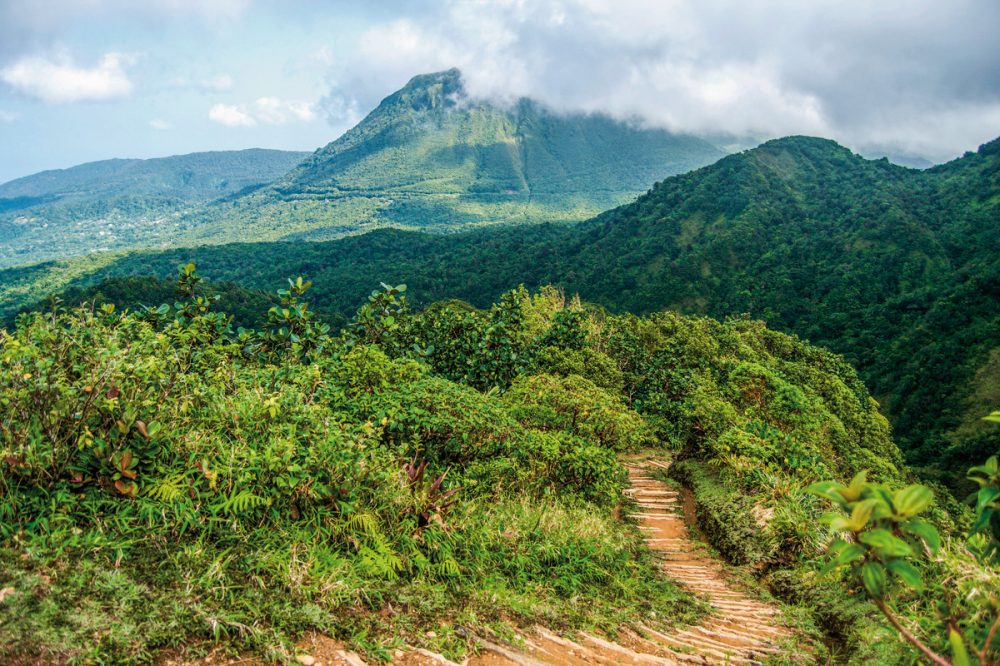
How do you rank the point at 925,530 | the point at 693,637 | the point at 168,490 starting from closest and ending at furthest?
the point at 925,530 → the point at 168,490 → the point at 693,637

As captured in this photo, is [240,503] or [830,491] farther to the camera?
[240,503]

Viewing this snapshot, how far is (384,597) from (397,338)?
7060 millimetres

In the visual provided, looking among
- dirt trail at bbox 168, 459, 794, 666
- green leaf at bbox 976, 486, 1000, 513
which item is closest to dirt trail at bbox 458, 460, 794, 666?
dirt trail at bbox 168, 459, 794, 666

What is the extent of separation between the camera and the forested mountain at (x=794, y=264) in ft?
127

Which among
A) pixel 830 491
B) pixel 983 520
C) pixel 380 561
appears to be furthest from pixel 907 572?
pixel 380 561

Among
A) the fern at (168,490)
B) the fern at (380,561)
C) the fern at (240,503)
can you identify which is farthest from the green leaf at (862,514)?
the fern at (168,490)

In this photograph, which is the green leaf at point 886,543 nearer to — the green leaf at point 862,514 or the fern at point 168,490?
the green leaf at point 862,514

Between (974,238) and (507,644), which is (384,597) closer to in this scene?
(507,644)

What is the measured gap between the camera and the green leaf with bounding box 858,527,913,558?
194 centimetres

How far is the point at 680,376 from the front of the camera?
13.3 m

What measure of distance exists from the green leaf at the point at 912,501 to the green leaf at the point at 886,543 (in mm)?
143

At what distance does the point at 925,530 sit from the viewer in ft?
6.66

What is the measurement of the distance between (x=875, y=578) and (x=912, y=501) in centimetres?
32

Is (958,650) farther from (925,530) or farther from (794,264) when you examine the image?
(794,264)
